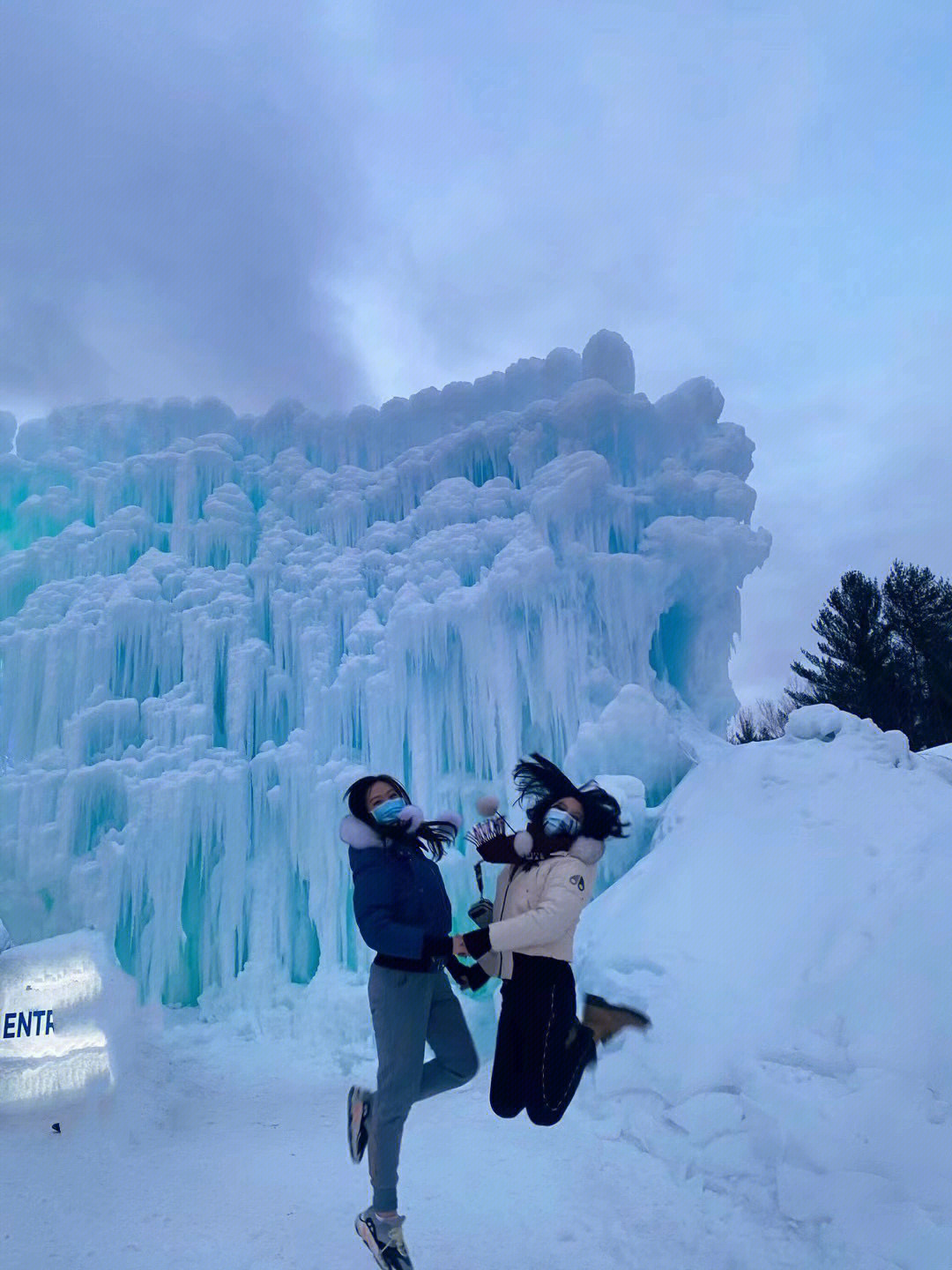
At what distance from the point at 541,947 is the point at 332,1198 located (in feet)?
6.84

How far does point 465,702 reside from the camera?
9914 mm

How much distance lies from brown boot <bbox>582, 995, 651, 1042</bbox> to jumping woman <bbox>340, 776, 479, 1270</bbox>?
2740mm

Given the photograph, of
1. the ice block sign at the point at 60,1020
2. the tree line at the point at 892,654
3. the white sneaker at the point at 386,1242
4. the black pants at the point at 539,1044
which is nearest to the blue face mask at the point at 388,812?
the black pants at the point at 539,1044

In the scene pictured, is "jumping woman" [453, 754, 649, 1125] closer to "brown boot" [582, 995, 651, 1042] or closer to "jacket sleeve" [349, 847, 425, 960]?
"jacket sleeve" [349, 847, 425, 960]

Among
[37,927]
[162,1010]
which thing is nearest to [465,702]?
[162,1010]

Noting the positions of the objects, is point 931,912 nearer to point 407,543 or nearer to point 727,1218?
point 727,1218

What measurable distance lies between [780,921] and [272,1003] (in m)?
5.71

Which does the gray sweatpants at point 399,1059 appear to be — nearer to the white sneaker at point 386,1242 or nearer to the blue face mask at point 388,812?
the white sneaker at point 386,1242

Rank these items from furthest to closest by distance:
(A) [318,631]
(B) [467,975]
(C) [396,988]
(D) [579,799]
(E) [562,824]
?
(A) [318,631], (D) [579,799], (E) [562,824], (B) [467,975], (C) [396,988]

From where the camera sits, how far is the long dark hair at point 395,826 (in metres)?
3.24

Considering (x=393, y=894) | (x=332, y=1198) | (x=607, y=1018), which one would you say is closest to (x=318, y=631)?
(x=607, y=1018)

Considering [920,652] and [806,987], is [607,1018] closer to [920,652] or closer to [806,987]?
[806,987]

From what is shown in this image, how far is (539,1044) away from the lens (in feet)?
10.3

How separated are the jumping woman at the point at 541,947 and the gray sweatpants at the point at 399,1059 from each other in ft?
0.60
